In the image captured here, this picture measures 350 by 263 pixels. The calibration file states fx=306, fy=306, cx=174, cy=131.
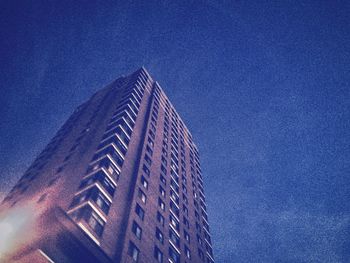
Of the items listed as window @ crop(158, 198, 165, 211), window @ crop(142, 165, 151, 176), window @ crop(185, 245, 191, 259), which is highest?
window @ crop(142, 165, 151, 176)

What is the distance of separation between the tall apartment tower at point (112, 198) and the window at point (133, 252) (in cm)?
10

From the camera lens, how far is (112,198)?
1126 inches

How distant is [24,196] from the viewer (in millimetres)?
35969

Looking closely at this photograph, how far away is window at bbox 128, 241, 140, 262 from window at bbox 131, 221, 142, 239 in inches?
55.5

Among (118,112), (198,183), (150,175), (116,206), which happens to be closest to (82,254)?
(116,206)

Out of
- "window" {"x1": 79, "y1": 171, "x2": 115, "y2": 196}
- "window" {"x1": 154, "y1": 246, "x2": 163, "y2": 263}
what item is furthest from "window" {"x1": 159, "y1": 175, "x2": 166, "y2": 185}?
"window" {"x1": 154, "y1": 246, "x2": 163, "y2": 263}

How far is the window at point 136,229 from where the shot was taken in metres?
27.9

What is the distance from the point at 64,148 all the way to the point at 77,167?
11.4 meters

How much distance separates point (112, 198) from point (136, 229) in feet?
11.9

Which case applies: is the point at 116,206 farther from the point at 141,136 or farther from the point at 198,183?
the point at 198,183

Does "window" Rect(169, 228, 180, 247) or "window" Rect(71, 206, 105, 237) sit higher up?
"window" Rect(169, 228, 180, 247)

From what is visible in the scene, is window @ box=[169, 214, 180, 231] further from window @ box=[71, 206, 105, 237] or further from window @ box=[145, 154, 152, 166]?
window @ box=[71, 206, 105, 237]

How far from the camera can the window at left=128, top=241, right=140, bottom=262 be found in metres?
25.5

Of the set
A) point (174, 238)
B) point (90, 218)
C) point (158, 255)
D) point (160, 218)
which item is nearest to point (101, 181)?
point (90, 218)
